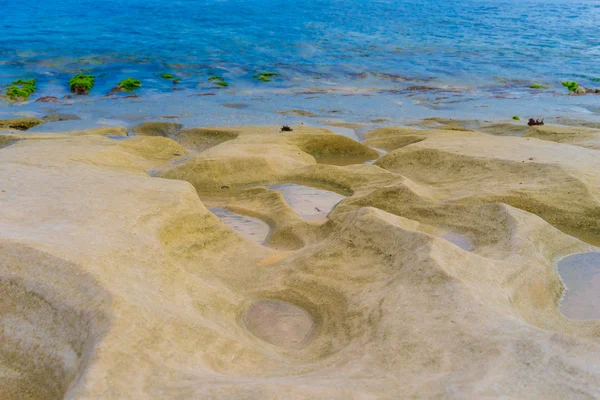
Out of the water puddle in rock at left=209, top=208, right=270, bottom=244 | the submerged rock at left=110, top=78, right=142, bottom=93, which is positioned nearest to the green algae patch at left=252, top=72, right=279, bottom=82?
the submerged rock at left=110, top=78, right=142, bottom=93

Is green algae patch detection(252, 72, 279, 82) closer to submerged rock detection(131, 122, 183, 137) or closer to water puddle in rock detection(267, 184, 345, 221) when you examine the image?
submerged rock detection(131, 122, 183, 137)

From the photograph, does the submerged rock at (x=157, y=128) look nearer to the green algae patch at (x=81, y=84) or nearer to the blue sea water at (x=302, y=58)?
the blue sea water at (x=302, y=58)

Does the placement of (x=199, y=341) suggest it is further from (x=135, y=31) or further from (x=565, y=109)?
(x=135, y=31)

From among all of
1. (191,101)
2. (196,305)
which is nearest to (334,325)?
(196,305)

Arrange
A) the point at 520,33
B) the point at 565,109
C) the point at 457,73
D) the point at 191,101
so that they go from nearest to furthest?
1. the point at 565,109
2. the point at 191,101
3. the point at 457,73
4. the point at 520,33

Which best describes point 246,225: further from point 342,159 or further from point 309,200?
point 342,159

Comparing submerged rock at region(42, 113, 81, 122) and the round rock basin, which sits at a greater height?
the round rock basin

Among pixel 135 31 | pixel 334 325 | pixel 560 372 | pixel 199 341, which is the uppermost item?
pixel 560 372
